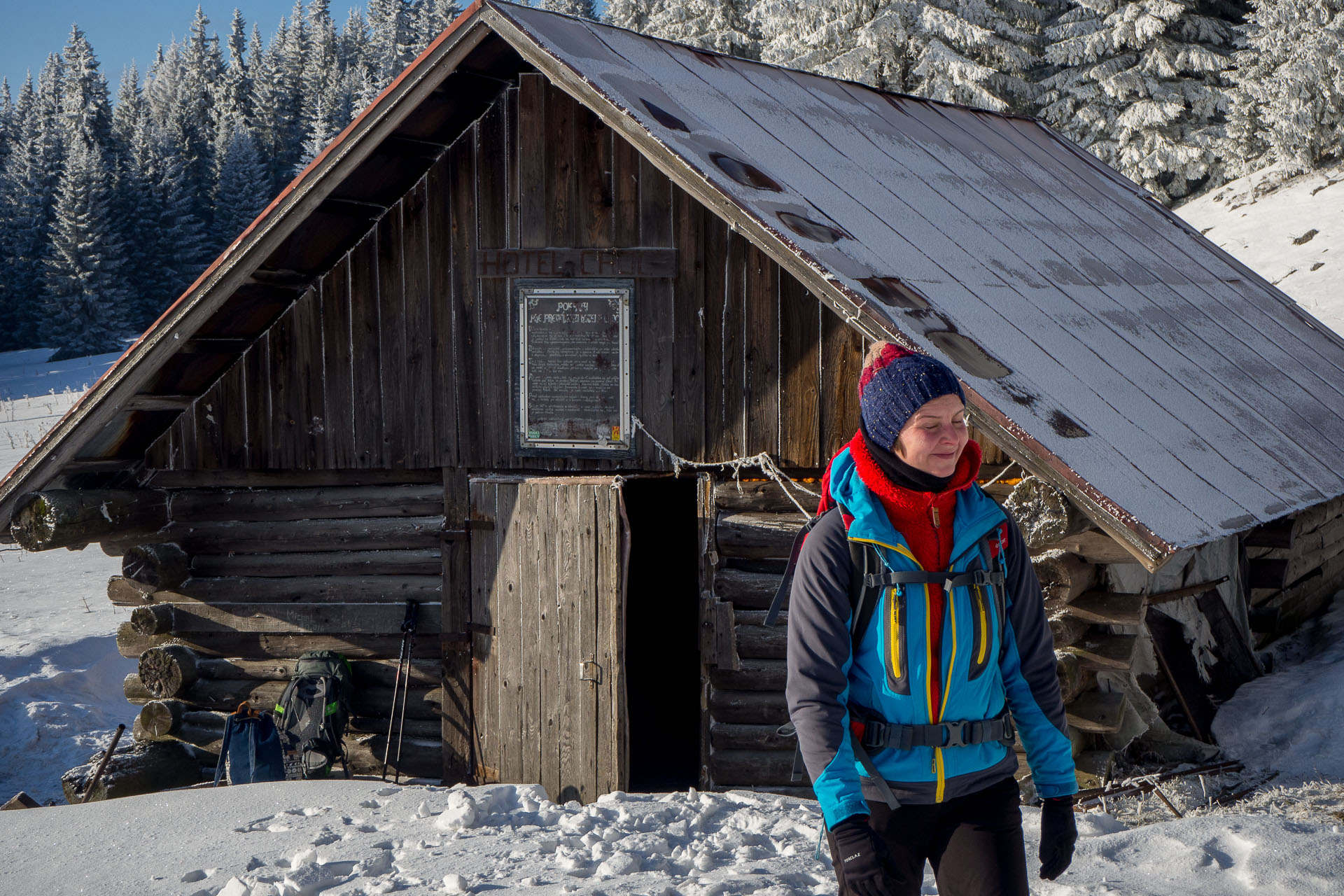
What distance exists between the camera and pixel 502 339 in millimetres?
7855

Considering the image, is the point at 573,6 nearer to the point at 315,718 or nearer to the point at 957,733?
the point at 315,718

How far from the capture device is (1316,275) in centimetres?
2281

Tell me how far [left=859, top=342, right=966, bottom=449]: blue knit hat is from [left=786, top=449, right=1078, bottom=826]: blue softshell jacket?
150 millimetres

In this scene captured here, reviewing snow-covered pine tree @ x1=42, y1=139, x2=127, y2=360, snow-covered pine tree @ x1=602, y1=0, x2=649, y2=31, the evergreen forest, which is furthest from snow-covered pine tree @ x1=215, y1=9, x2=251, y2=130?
snow-covered pine tree @ x1=602, y1=0, x2=649, y2=31

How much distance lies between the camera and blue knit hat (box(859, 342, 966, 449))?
10.5 ft

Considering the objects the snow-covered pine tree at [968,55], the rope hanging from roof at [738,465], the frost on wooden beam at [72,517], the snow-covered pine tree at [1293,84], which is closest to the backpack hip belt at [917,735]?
the rope hanging from roof at [738,465]

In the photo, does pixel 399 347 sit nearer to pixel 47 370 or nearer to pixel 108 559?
pixel 108 559

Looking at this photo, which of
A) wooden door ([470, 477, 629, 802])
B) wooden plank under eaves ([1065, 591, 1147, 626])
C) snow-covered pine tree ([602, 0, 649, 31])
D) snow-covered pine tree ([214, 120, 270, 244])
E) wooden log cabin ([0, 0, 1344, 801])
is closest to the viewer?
wooden plank under eaves ([1065, 591, 1147, 626])

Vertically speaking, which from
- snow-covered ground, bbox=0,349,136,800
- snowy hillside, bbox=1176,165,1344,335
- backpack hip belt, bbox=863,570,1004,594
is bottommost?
snow-covered ground, bbox=0,349,136,800

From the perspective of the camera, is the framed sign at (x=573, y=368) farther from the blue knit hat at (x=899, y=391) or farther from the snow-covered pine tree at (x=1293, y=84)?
the snow-covered pine tree at (x=1293, y=84)

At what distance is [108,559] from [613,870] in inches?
653

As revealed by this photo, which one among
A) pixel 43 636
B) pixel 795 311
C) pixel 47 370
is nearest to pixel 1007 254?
pixel 795 311

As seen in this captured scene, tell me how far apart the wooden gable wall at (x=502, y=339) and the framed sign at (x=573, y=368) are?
0.10 metres

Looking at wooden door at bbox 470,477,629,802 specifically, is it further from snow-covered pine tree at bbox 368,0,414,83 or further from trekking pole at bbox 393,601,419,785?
snow-covered pine tree at bbox 368,0,414,83
